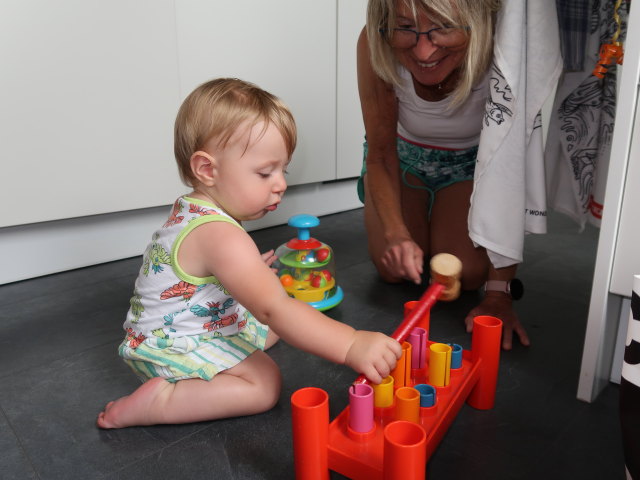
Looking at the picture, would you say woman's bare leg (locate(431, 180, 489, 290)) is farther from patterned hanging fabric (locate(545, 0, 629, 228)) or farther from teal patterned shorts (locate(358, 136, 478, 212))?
patterned hanging fabric (locate(545, 0, 629, 228))

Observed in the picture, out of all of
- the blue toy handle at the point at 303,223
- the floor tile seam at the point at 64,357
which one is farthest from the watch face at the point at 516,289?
the floor tile seam at the point at 64,357

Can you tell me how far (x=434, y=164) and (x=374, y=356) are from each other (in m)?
0.77

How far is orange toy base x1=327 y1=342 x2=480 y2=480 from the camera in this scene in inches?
21.5

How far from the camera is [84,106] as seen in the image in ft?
4.07

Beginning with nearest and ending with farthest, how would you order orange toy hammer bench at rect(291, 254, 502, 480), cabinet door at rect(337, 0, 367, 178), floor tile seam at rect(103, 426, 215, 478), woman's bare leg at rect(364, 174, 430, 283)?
orange toy hammer bench at rect(291, 254, 502, 480), floor tile seam at rect(103, 426, 215, 478), woman's bare leg at rect(364, 174, 430, 283), cabinet door at rect(337, 0, 367, 178)

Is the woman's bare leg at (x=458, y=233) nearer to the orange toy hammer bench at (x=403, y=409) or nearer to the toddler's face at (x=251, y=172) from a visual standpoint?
the orange toy hammer bench at (x=403, y=409)

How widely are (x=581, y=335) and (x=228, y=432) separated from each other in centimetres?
66

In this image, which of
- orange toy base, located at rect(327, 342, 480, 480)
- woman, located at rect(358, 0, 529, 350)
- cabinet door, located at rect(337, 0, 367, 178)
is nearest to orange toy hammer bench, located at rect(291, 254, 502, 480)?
orange toy base, located at rect(327, 342, 480, 480)

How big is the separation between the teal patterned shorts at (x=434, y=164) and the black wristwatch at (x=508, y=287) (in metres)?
0.31

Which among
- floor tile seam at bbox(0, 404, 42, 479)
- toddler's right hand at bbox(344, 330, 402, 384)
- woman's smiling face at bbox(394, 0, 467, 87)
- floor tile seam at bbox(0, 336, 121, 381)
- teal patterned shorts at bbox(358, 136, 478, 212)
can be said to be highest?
woman's smiling face at bbox(394, 0, 467, 87)

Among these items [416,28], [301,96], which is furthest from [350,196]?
[416,28]

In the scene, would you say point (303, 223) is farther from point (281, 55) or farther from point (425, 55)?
point (281, 55)

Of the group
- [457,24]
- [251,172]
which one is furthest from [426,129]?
[251,172]

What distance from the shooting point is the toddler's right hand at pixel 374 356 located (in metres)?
0.57
